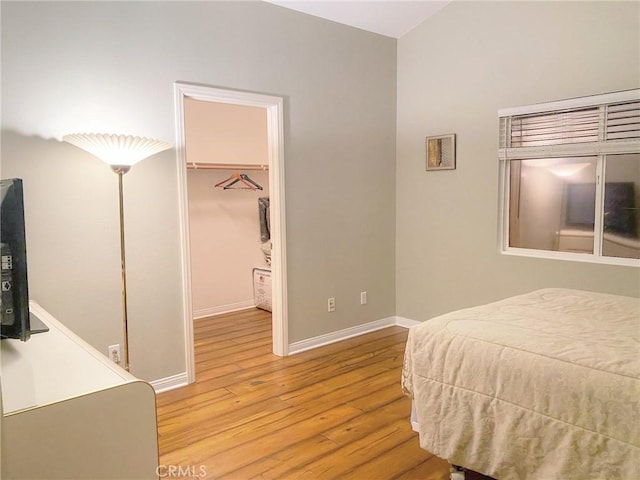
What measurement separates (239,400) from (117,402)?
1891mm

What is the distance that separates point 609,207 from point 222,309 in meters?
3.91

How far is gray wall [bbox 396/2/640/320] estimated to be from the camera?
10.7ft

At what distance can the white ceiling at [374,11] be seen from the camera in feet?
12.2

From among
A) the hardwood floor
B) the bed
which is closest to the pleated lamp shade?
the hardwood floor

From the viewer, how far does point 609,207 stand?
334cm

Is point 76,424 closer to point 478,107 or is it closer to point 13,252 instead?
point 13,252

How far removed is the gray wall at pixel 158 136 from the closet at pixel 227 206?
142 cm

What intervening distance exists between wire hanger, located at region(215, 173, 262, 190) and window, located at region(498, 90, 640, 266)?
2816 mm

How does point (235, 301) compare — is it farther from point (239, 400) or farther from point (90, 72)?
point (90, 72)

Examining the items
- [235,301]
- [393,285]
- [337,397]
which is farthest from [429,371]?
[235,301]

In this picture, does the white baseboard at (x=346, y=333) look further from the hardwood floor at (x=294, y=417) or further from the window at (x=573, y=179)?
the window at (x=573, y=179)

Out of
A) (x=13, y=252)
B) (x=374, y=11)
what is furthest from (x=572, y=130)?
(x=13, y=252)

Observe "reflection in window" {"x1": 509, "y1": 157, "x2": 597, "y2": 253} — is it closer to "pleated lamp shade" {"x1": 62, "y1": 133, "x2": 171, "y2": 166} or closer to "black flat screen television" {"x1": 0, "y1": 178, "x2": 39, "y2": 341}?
"pleated lamp shade" {"x1": 62, "y1": 133, "x2": 171, "y2": 166}

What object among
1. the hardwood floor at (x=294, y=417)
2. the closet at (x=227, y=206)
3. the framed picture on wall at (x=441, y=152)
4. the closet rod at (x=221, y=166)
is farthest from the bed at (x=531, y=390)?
the closet rod at (x=221, y=166)
